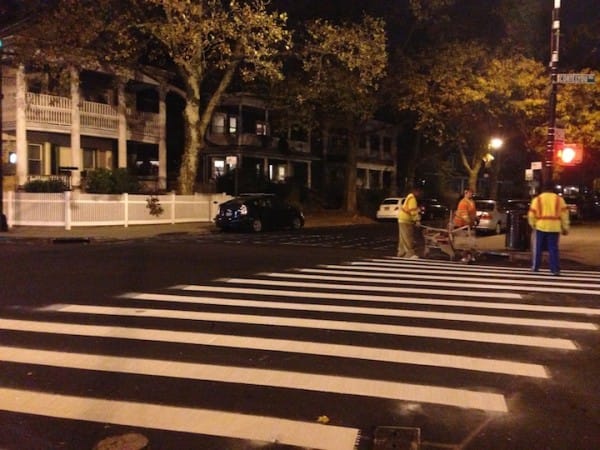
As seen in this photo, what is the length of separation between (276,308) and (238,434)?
14.8ft

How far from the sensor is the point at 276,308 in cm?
921

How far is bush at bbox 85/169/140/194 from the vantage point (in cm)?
2661

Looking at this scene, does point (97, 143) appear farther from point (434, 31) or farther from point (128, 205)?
point (434, 31)

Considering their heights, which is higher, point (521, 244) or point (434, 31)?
point (434, 31)

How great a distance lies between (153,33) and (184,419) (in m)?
21.2

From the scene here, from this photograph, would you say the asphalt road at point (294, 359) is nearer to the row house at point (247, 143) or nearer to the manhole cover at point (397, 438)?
the manhole cover at point (397, 438)

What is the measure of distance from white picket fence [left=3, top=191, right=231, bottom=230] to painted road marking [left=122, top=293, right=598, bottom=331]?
15.9 metres

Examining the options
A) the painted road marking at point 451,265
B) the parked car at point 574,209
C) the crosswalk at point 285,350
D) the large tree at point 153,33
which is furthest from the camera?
the parked car at point 574,209

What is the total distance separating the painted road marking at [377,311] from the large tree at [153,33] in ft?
49.4

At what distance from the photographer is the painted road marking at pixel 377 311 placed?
853 centimetres

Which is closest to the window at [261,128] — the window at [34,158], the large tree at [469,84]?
the large tree at [469,84]

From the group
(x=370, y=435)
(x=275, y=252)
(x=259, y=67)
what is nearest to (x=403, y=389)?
(x=370, y=435)

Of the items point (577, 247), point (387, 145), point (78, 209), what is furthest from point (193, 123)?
point (387, 145)

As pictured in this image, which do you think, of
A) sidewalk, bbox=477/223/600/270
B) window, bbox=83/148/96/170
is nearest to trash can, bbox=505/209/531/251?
sidewalk, bbox=477/223/600/270
